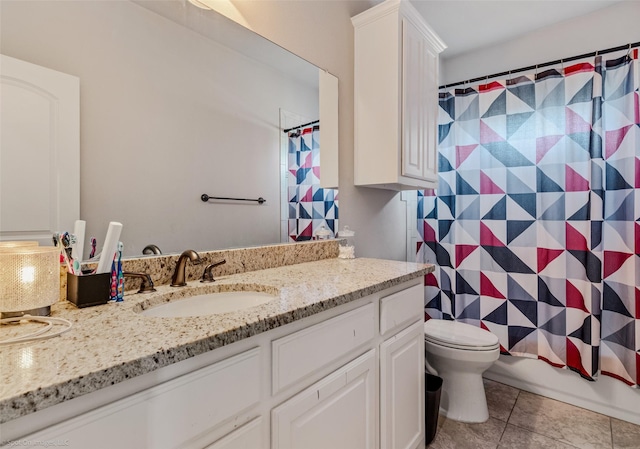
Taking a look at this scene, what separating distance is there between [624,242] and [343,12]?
2028mm

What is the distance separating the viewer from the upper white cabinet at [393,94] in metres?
1.70

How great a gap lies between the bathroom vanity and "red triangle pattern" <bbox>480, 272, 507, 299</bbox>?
1.13 m

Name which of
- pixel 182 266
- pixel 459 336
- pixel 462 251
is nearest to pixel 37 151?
pixel 182 266

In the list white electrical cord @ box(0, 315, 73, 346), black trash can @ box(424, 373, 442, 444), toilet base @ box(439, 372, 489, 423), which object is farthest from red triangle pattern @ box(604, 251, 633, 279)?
white electrical cord @ box(0, 315, 73, 346)

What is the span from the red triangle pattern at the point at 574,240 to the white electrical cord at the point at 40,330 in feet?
7.79

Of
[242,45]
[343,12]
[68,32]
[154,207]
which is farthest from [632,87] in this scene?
[68,32]

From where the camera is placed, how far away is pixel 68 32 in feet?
2.97

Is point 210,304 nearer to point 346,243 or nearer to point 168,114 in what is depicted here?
point 168,114

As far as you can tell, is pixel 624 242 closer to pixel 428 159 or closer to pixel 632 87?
pixel 632 87

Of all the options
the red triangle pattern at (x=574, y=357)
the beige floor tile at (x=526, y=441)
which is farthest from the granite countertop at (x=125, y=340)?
the red triangle pattern at (x=574, y=357)

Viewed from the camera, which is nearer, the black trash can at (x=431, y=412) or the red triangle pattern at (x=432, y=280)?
the black trash can at (x=431, y=412)

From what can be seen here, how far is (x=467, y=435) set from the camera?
1715mm

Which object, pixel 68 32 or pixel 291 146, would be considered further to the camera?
pixel 291 146

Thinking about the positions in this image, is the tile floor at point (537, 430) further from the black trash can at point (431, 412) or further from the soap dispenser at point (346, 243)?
the soap dispenser at point (346, 243)
